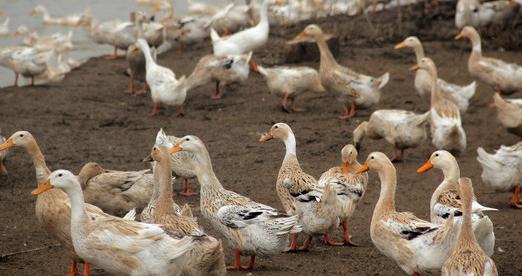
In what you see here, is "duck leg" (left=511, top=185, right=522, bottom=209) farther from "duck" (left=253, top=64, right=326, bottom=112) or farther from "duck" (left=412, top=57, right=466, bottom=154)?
"duck" (left=253, top=64, right=326, bottom=112)

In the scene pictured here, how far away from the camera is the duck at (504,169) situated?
32.4 feet

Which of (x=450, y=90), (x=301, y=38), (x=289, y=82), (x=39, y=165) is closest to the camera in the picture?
(x=39, y=165)

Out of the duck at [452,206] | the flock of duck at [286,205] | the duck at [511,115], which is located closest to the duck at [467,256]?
Result: the flock of duck at [286,205]

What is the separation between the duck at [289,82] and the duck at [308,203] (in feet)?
17.3

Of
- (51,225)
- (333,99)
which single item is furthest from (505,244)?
(333,99)

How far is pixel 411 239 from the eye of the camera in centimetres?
745

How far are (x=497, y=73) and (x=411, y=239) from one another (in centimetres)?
763

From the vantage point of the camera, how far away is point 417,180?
1122cm

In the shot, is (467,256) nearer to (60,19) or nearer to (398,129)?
(398,129)

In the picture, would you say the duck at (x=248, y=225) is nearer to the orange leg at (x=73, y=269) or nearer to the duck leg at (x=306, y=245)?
the duck leg at (x=306, y=245)

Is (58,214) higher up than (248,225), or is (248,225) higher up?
(58,214)

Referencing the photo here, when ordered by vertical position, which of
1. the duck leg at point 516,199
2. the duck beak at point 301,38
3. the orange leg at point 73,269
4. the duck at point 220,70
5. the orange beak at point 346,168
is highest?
the duck beak at point 301,38

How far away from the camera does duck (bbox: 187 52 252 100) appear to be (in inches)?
582

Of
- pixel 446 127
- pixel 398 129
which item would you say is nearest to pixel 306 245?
pixel 398 129
